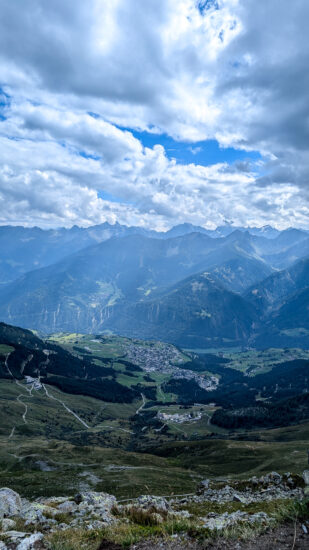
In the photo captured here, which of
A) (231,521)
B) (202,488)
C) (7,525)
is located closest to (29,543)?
(7,525)

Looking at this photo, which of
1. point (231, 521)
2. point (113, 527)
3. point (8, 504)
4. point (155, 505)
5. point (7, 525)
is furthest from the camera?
point (8, 504)

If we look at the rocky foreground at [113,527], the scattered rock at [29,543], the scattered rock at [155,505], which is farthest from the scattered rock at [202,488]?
the scattered rock at [29,543]

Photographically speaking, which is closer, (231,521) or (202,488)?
(231,521)

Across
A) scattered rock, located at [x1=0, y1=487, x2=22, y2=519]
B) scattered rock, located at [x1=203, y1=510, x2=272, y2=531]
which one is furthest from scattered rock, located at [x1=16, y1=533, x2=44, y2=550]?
scattered rock, located at [x1=0, y1=487, x2=22, y2=519]

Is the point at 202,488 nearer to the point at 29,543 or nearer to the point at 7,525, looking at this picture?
the point at 7,525

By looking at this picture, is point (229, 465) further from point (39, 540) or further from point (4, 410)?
point (4, 410)

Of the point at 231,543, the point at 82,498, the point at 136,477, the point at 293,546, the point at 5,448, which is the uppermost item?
the point at 293,546

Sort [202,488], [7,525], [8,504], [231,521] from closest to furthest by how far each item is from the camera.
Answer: [231,521], [7,525], [8,504], [202,488]

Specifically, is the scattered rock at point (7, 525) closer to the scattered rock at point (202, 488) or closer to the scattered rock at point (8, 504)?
the scattered rock at point (8, 504)

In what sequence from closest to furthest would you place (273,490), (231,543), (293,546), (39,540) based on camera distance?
(293,546), (231,543), (39,540), (273,490)

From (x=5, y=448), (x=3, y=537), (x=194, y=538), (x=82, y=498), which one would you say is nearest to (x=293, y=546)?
(x=194, y=538)

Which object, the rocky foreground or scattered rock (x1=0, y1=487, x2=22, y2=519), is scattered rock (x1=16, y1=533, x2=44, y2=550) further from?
scattered rock (x1=0, y1=487, x2=22, y2=519)
